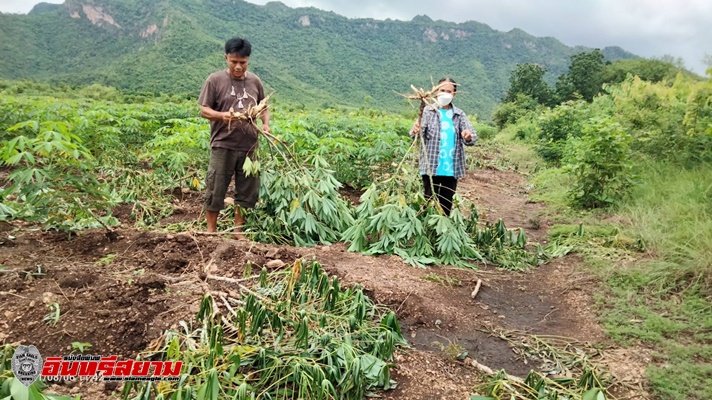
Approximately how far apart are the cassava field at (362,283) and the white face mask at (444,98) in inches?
26.6

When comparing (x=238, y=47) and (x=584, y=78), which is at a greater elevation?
(x=584, y=78)

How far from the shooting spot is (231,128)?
3.83m

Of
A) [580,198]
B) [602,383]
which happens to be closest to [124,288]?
[602,383]

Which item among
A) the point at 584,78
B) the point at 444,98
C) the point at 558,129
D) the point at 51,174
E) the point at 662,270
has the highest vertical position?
the point at 584,78

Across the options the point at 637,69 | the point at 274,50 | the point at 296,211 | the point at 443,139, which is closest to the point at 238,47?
the point at 296,211

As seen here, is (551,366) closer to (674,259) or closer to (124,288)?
(674,259)

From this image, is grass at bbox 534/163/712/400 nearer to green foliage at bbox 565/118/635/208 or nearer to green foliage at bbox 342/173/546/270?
green foliage at bbox 565/118/635/208

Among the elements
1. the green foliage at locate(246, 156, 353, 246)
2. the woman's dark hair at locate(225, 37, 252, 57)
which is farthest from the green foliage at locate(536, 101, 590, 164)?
the woman's dark hair at locate(225, 37, 252, 57)

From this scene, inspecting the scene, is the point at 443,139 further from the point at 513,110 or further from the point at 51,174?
the point at 513,110

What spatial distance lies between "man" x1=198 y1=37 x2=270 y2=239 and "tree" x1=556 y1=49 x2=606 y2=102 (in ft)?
89.1

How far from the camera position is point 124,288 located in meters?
2.48

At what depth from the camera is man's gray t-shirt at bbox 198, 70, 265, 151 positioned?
376 centimetres

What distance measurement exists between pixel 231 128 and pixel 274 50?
63.9 m

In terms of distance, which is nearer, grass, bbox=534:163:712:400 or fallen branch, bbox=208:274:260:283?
grass, bbox=534:163:712:400
